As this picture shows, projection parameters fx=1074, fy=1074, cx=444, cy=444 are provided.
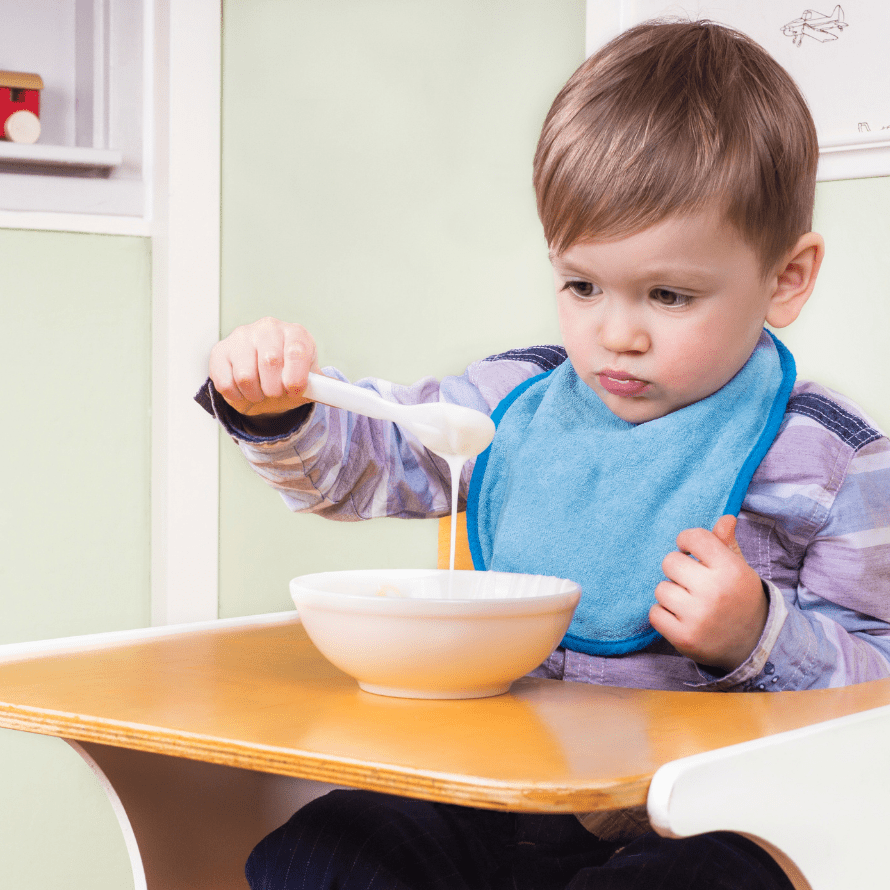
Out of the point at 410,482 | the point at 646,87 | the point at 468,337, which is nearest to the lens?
the point at 646,87

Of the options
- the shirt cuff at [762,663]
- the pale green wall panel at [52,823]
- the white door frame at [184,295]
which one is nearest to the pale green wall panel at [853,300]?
the shirt cuff at [762,663]

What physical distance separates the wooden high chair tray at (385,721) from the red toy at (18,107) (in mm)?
1000

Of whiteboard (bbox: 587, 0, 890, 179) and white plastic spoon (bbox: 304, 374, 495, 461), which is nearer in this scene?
white plastic spoon (bbox: 304, 374, 495, 461)

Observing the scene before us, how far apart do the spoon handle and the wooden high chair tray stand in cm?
18

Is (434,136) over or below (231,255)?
over

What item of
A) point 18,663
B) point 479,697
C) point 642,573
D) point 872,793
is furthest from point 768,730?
point 18,663

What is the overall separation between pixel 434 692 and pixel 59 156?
1.16m

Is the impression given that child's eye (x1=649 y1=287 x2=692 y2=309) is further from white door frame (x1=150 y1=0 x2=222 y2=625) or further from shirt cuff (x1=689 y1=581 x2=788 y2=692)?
white door frame (x1=150 y1=0 x2=222 y2=625)

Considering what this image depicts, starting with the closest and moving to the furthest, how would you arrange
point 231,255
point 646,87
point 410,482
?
point 646,87, point 410,482, point 231,255

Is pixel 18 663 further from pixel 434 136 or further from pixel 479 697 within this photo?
pixel 434 136

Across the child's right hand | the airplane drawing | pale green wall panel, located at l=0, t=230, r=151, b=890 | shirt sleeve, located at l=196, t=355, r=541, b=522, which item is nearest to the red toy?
pale green wall panel, located at l=0, t=230, r=151, b=890

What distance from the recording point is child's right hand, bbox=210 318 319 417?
0.74m

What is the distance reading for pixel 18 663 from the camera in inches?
27.5

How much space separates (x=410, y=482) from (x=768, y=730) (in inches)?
19.7
